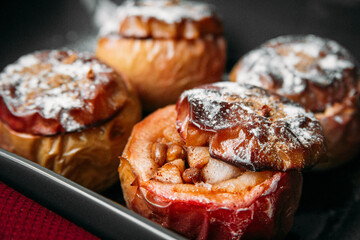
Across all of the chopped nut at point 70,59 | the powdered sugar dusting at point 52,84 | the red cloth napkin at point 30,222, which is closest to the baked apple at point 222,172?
the red cloth napkin at point 30,222

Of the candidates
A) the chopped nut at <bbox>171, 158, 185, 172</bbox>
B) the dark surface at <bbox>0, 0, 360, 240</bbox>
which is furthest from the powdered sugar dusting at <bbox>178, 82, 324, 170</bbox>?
the dark surface at <bbox>0, 0, 360, 240</bbox>

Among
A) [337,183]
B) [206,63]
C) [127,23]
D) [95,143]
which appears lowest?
[337,183]

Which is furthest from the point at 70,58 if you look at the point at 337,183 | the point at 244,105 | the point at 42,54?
the point at 337,183

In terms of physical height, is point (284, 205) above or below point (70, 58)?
below

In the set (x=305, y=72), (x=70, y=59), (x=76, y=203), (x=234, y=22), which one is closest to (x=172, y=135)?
(x=76, y=203)

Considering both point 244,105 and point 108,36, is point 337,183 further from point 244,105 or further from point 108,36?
point 108,36

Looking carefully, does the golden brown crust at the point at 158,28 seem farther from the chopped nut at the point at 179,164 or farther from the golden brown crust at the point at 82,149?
the chopped nut at the point at 179,164
